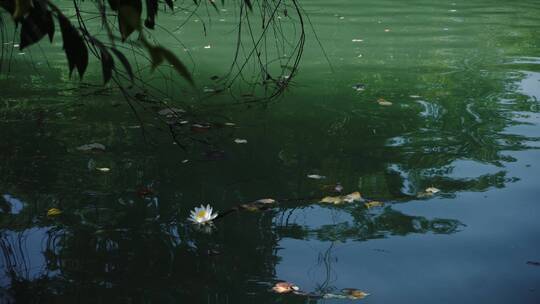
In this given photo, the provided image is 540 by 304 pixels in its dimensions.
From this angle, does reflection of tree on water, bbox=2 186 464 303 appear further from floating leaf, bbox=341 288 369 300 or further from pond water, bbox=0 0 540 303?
floating leaf, bbox=341 288 369 300

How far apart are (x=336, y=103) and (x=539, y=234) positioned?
265cm

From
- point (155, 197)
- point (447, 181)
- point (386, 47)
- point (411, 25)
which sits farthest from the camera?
point (411, 25)

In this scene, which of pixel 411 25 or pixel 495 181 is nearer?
pixel 495 181

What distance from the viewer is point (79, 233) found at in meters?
3.40

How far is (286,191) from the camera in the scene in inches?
156

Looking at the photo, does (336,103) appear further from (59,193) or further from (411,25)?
(411,25)

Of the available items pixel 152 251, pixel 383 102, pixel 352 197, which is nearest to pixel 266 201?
pixel 352 197

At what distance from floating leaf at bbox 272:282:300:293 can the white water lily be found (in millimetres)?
673

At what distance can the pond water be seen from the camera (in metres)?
3.01

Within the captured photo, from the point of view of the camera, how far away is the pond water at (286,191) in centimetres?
301

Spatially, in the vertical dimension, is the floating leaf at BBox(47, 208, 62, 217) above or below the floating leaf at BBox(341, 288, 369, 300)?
below

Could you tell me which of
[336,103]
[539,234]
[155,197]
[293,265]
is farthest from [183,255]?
[336,103]

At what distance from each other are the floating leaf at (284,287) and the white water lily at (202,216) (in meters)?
0.67

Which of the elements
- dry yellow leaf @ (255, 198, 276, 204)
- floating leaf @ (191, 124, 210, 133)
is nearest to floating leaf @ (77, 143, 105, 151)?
floating leaf @ (191, 124, 210, 133)
